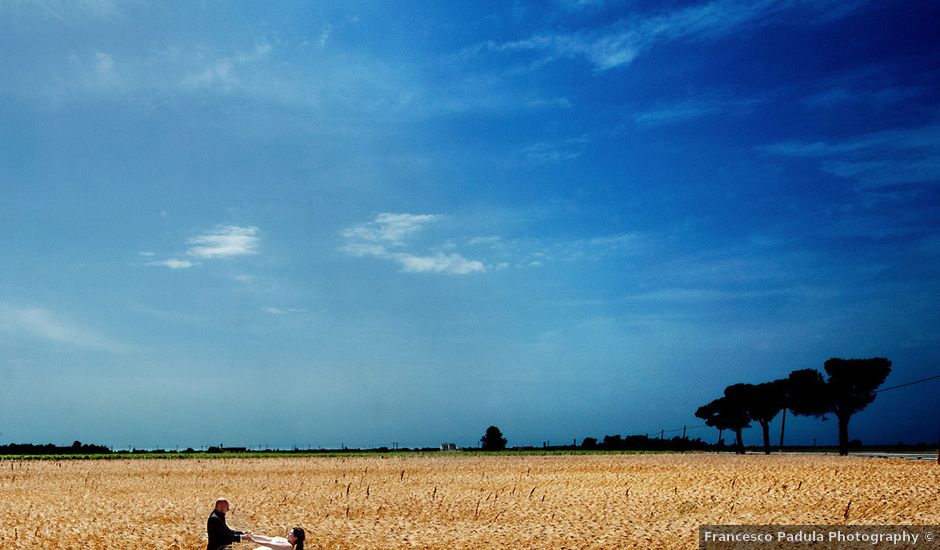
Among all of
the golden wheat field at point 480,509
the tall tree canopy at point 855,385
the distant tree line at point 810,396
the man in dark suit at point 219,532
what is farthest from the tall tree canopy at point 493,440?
the man in dark suit at point 219,532

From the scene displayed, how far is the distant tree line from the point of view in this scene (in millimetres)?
89938

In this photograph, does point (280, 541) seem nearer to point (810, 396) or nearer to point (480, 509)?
point (480, 509)

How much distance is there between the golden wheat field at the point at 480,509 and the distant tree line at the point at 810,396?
49249 mm

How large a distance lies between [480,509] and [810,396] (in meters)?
79.9

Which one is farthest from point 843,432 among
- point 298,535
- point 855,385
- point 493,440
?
point 298,535

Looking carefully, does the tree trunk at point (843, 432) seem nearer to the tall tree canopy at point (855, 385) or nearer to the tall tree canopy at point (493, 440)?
the tall tree canopy at point (855, 385)

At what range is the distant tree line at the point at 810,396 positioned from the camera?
295ft

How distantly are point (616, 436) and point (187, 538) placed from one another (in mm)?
123608

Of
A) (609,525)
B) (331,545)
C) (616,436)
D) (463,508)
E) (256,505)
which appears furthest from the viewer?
(616,436)

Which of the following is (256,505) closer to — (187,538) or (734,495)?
→ (187,538)

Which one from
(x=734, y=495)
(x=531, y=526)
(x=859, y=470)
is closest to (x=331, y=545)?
(x=531, y=526)

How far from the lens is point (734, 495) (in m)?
32.0

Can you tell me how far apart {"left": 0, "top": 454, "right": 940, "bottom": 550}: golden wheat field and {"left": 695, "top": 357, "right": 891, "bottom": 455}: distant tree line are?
162ft

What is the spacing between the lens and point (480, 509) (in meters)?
30.1
